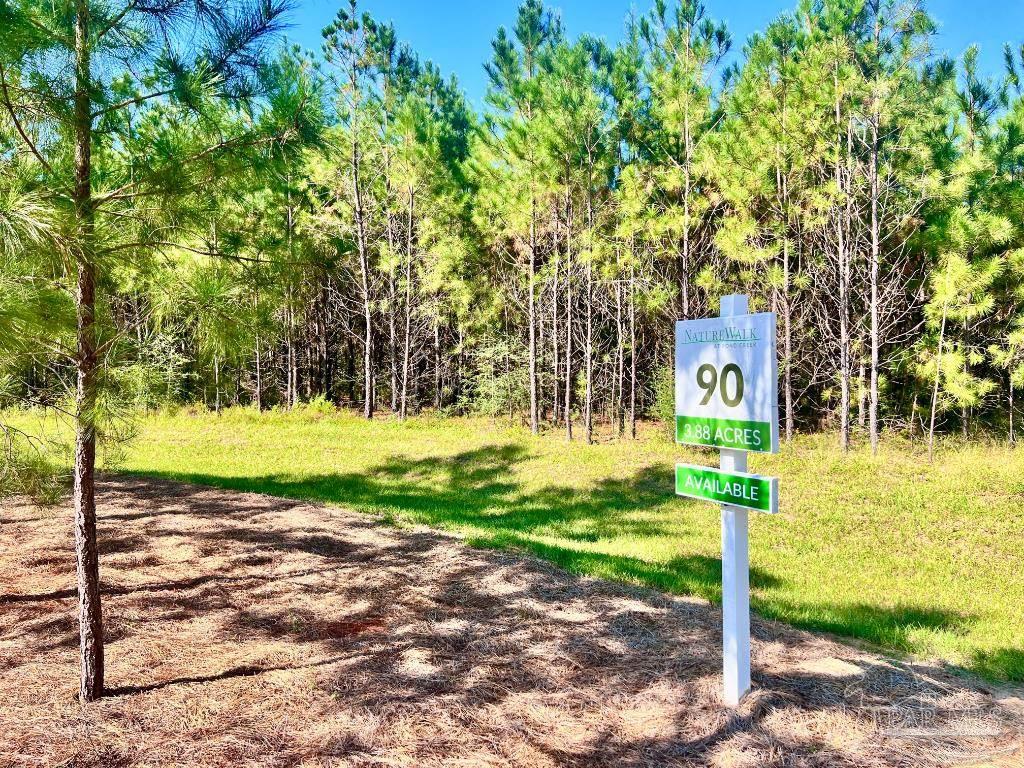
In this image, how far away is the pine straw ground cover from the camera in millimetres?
2945

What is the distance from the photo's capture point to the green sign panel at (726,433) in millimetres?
3125

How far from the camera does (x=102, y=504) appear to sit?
27.0 ft

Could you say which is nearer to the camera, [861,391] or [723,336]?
[723,336]

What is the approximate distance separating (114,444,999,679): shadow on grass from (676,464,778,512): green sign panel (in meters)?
2.26

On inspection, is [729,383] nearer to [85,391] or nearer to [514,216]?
[85,391]

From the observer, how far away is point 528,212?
15.5 metres

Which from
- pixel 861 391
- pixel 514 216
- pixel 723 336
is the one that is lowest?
pixel 861 391

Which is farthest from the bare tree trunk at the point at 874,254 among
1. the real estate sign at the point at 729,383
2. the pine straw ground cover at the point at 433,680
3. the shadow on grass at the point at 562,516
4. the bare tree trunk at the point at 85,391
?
the bare tree trunk at the point at 85,391

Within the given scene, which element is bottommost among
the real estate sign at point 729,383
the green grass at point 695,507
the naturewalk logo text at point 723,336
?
the green grass at point 695,507

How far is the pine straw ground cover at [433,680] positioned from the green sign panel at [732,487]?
3.26 ft

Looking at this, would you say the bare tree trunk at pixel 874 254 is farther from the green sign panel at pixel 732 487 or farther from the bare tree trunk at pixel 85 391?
the bare tree trunk at pixel 85 391

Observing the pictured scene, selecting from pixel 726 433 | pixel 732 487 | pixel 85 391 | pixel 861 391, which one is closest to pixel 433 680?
pixel 732 487

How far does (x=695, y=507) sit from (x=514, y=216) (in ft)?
28.0

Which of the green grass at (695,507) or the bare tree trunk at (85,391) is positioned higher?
the bare tree trunk at (85,391)
